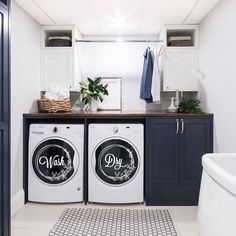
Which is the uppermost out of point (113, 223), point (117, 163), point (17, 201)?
point (117, 163)

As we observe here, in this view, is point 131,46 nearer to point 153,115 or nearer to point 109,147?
→ point 153,115

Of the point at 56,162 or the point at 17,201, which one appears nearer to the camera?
the point at 17,201

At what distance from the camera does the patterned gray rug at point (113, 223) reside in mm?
2473

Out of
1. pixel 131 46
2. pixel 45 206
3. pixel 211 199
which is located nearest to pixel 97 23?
pixel 131 46

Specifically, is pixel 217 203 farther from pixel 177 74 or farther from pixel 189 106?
pixel 177 74

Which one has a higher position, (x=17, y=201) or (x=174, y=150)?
(x=174, y=150)

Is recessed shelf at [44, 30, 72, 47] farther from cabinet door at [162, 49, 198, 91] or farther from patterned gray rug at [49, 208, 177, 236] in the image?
patterned gray rug at [49, 208, 177, 236]

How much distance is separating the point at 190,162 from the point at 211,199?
2030mm

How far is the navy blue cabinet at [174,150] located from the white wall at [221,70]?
7.4 inches

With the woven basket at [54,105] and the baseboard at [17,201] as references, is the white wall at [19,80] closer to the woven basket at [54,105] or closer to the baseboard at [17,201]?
the baseboard at [17,201]

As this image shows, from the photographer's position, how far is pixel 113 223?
105 inches

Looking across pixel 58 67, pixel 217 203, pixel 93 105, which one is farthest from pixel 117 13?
pixel 217 203

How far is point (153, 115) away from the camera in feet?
10.3

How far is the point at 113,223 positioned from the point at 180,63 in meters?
2.16
